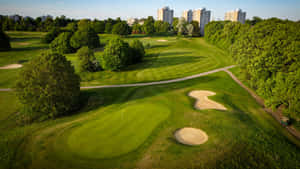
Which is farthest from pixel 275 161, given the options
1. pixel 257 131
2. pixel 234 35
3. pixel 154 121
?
pixel 234 35

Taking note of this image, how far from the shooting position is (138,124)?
62.3ft

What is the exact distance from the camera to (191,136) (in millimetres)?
17688

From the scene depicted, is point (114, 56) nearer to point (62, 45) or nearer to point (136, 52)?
point (136, 52)

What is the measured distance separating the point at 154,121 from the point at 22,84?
693 inches

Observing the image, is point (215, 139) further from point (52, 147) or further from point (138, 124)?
point (52, 147)

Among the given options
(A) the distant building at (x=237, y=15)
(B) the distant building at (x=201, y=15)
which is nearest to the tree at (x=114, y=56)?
(B) the distant building at (x=201, y=15)

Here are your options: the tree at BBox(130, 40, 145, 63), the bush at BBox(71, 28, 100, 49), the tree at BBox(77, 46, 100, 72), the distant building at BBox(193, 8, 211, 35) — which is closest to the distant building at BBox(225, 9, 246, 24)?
the distant building at BBox(193, 8, 211, 35)

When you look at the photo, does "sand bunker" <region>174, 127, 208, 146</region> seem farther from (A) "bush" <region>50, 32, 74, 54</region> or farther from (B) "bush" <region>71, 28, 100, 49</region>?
(A) "bush" <region>50, 32, 74, 54</region>

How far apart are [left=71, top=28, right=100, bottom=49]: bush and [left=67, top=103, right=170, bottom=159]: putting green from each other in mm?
60045

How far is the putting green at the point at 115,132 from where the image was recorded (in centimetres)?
1514

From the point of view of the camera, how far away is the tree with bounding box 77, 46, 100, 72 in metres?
46.7

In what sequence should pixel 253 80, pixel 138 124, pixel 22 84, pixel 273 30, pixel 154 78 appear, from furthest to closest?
pixel 154 78, pixel 253 80, pixel 273 30, pixel 22 84, pixel 138 124

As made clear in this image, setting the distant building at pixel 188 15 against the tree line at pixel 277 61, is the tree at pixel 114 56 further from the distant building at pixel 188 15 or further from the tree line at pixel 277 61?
the distant building at pixel 188 15

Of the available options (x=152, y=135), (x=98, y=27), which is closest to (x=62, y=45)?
(x=98, y=27)
